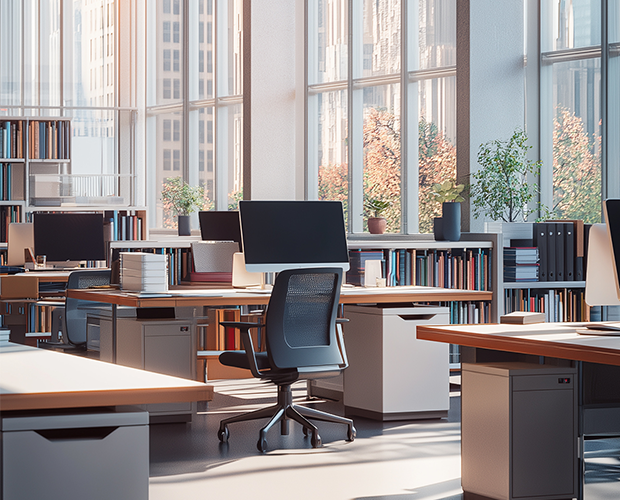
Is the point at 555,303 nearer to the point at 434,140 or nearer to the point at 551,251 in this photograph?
the point at 551,251

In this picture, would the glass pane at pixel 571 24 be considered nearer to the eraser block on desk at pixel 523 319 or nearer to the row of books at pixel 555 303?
the row of books at pixel 555 303

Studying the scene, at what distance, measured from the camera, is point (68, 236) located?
7.96 meters

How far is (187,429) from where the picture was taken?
525 centimetres

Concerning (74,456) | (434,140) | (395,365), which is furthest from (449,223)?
(74,456)

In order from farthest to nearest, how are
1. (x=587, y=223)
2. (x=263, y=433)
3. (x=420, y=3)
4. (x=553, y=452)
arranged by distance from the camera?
1. (x=420, y=3)
2. (x=587, y=223)
3. (x=263, y=433)
4. (x=553, y=452)

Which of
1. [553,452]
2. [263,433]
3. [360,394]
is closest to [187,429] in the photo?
[263,433]

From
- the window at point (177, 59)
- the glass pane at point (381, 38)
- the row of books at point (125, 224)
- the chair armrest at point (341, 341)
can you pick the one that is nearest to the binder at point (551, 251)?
the chair armrest at point (341, 341)

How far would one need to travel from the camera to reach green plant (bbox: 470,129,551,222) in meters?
7.46

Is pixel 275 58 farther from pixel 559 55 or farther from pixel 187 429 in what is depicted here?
pixel 187 429

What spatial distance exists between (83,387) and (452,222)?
5615 millimetres

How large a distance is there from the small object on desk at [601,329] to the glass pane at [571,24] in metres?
4.71

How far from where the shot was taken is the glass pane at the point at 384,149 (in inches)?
360

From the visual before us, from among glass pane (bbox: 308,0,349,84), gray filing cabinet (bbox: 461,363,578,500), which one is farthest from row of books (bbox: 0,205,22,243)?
gray filing cabinet (bbox: 461,363,578,500)

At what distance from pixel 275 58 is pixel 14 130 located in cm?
307
